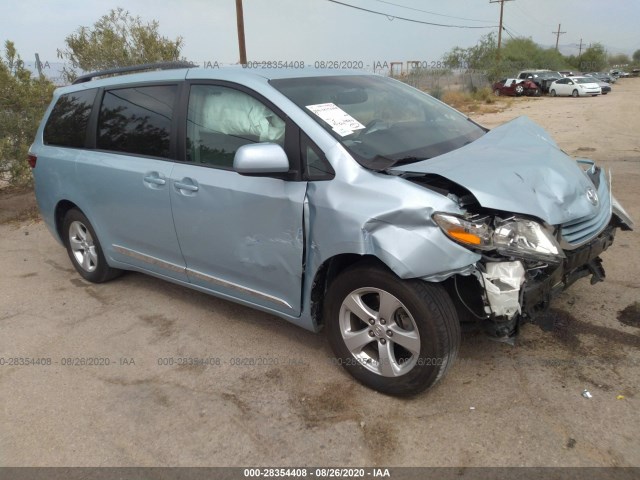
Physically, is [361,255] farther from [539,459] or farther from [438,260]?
[539,459]

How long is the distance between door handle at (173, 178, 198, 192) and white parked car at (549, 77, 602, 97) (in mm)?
34830

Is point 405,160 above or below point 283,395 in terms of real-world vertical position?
above

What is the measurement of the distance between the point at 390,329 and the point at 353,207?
67cm

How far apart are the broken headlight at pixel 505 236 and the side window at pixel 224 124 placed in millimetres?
1100

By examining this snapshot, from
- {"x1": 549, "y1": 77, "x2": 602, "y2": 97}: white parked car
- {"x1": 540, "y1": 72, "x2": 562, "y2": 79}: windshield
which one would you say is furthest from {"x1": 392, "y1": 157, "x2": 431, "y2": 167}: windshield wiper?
{"x1": 540, "y1": 72, "x2": 562, "y2": 79}: windshield

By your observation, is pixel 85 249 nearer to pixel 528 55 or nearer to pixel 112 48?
pixel 112 48

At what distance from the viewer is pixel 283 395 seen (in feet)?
9.54

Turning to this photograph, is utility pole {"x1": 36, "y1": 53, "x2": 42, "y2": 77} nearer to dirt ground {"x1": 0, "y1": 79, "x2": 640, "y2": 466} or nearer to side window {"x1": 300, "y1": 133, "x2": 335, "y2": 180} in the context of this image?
dirt ground {"x1": 0, "y1": 79, "x2": 640, "y2": 466}

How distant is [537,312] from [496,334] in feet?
0.93

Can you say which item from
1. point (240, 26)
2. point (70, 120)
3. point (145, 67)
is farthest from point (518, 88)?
point (70, 120)

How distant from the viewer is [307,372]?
10.2 ft

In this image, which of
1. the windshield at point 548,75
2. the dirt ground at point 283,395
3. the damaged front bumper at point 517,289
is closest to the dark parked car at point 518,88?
the windshield at point 548,75

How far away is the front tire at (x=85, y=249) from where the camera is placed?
14.5 feet

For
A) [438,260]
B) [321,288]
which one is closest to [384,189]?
[438,260]
